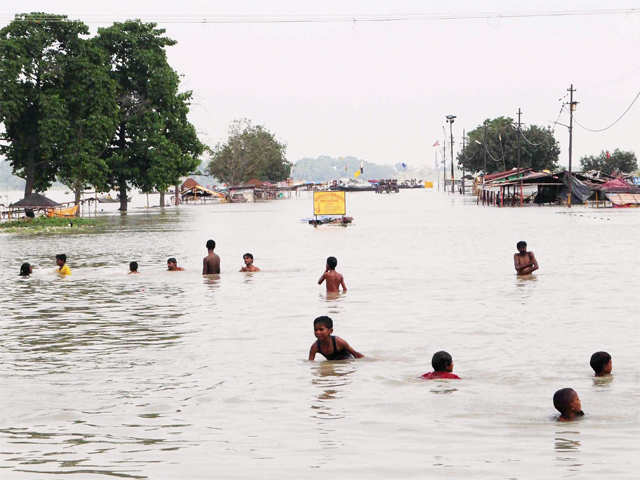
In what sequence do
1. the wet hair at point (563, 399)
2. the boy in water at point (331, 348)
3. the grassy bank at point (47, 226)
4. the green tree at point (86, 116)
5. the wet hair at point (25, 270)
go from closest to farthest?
the wet hair at point (563, 399)
the boy in water at point (331, 348)
the wet hair at point (25, 270)
the grassy bank at point (47, 226)
the green tree at point (86, 116)

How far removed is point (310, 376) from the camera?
12055mm

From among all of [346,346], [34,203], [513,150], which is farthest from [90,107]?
[513,150]

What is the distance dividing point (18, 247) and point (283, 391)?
34.0m

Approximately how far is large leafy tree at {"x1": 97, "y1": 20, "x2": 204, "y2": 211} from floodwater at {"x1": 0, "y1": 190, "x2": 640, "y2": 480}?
5732 centimetres

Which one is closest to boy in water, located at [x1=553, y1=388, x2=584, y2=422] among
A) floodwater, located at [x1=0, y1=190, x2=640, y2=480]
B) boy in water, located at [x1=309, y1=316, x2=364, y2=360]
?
floodwater, located at [x1=0, y1=190, x2=640, y2=480]

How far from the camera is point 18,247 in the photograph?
4219 cm

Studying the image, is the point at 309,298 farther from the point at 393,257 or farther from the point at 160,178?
the point at 160,178

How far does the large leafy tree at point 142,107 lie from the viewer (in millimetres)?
83562

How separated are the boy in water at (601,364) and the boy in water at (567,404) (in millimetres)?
2294

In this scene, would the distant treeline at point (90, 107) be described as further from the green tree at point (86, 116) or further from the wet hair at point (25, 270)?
the wet hair at point (25, 270)

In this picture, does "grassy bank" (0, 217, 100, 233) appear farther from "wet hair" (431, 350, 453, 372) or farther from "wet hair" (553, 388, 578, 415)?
"wet hair" (553, 388, 578, 415)

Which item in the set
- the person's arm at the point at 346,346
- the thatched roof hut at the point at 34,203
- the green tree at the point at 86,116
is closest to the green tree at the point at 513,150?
the green tree at the point at 86,116

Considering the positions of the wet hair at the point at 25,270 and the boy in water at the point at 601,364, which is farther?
the wet hair at the point at 25,270

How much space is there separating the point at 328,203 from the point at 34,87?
27946 millimetres
